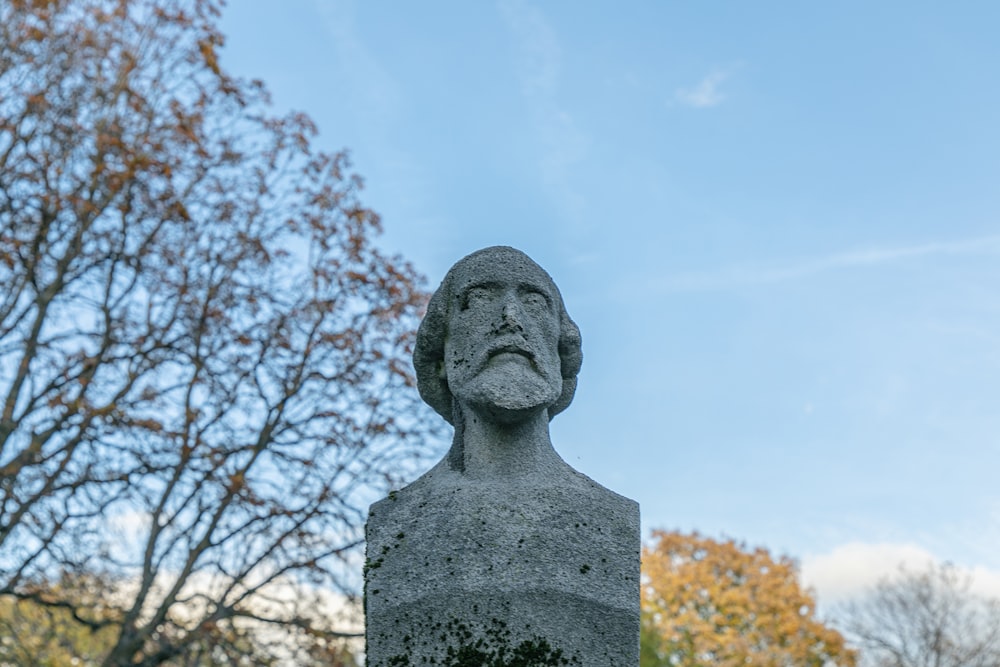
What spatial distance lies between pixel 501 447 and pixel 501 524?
476mm

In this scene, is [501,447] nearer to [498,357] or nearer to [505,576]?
[498,357]

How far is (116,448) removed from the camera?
458 inches

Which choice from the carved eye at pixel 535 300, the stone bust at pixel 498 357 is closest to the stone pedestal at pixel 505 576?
the stone bust at pixel 498 357

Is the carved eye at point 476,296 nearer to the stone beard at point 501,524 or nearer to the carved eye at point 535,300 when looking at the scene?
the stone beard at point 501,524

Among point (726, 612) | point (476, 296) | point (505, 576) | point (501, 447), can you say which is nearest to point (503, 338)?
point (476, 296)

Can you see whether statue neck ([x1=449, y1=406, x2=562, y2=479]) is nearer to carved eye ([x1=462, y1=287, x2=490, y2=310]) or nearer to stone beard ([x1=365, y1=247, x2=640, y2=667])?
stone beard ([x1=365, y1=247, x2=640, y2=667])

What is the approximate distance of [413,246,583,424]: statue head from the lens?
5001mm

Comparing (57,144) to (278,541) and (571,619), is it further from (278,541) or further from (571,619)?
(571,619)

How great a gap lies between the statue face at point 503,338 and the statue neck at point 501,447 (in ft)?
0.32

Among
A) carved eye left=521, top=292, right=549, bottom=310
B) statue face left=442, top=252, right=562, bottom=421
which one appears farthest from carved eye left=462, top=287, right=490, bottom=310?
carved eye left=521, top=292, right=549, bottom=310

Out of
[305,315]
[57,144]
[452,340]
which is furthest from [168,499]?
[452,340]

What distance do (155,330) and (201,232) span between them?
1398mm

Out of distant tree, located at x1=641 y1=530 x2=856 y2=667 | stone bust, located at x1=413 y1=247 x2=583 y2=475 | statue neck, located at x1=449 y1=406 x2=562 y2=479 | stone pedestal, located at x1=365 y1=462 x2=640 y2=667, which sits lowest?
stone pedestal, located at x1=365 y1=462 x2=640 y2=667

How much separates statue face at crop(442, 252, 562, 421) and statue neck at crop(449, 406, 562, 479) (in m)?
0.10
